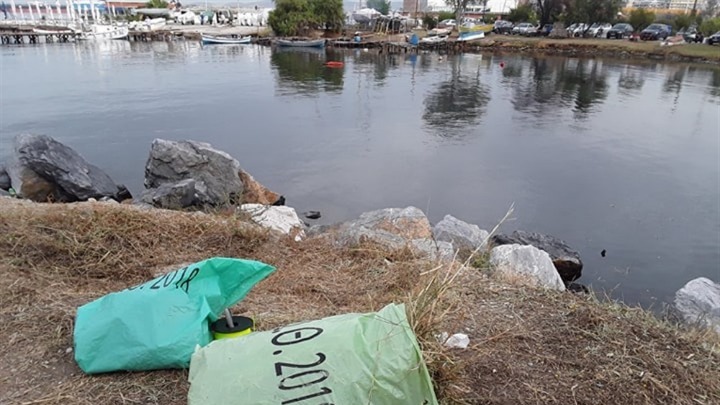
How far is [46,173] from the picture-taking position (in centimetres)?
793

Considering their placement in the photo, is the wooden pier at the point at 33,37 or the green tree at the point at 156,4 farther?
the green tree at the point at 156,4

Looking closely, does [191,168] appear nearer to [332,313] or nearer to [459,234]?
[459,234]

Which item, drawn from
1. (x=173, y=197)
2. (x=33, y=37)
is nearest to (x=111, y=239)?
(x=173, y=197)

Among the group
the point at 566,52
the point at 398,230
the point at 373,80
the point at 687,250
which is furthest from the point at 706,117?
the point at 566,52

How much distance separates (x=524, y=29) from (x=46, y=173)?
159ft

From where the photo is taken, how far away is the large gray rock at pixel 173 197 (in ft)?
23.7

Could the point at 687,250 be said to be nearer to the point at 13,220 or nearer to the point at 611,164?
the point at 611,164

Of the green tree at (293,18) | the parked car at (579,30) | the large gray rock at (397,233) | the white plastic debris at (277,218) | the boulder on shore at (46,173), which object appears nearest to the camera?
the large gray rock at (397,233)

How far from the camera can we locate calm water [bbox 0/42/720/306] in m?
8.92

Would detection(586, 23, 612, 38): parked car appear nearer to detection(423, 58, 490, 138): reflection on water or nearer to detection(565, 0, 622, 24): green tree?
detection(565, 0, 622, 24): green tree

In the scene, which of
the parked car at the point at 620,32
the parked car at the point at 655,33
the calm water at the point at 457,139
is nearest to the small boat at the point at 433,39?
the parked car at the point at 620,32

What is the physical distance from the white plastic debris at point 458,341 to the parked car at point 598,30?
1950 inches

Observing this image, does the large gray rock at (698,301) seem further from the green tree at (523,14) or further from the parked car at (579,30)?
the green tree at (523,14)

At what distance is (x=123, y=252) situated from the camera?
3.78 m
